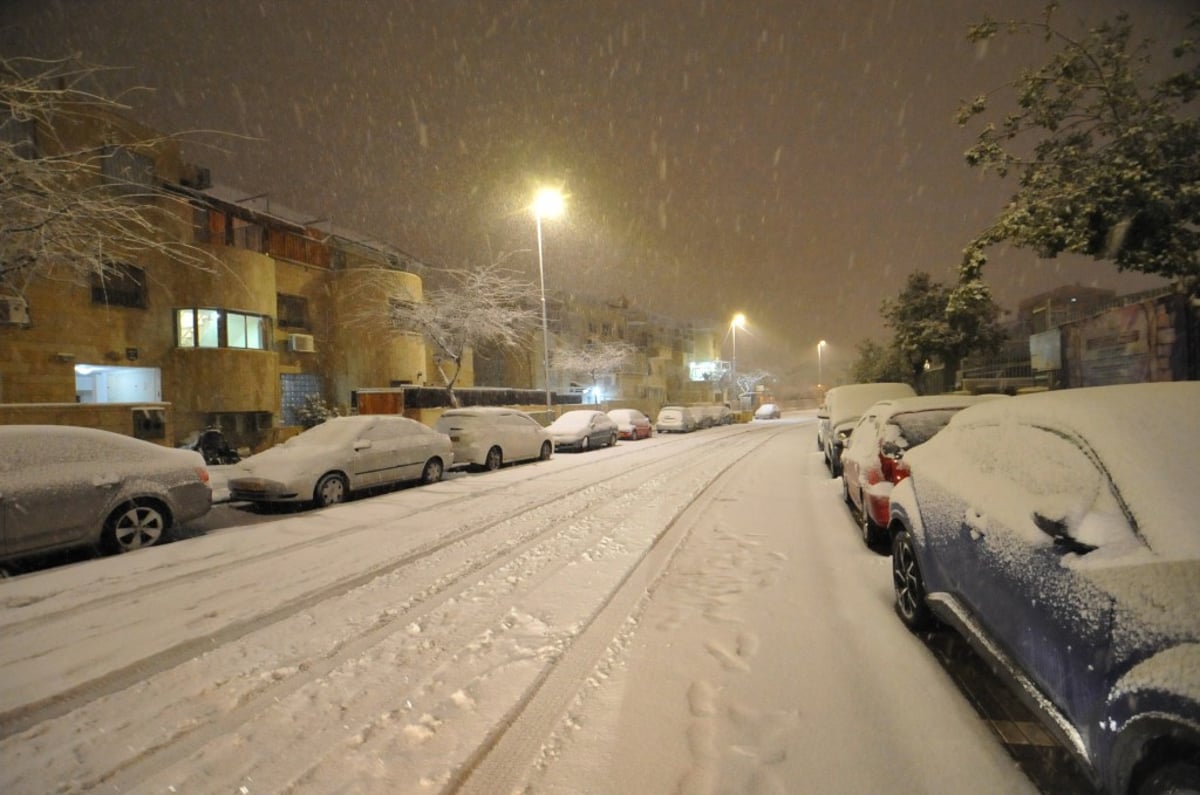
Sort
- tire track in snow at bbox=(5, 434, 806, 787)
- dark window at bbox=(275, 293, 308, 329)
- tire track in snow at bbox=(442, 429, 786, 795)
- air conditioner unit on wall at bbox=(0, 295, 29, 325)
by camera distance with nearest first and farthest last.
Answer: tire track in snow at bbox=(442, 429, 786, 795) < tire track in snow at bbox=(5, 434, 806, 787) < air conditioner unit on wall at bbox=(0, 295, 29, 325) < dark window at bbox=(275, 293, 308, 329)

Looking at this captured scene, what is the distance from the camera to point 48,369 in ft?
47.6

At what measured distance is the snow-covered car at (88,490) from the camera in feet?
19.3

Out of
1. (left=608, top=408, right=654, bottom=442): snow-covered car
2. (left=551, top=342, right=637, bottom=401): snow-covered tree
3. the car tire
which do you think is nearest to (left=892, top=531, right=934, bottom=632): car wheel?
the car tire

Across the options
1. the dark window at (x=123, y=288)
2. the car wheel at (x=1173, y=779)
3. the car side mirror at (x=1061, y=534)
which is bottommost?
the car wheel at (x=1173, y=779)

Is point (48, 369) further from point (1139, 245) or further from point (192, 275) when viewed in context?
point (1139, 245)

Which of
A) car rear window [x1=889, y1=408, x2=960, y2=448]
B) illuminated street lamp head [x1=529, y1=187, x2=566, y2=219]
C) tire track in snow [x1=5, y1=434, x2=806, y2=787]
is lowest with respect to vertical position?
tire track in snow [x1=5, y1=434, x2=806, y2=787]

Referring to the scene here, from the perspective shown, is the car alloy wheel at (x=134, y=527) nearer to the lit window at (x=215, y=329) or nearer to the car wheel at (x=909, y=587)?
the car wheel at (x=909, y=587)

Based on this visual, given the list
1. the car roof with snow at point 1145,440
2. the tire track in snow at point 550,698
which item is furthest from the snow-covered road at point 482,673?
the car roof with snow at point 1145,440

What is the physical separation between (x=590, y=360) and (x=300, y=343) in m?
19.5

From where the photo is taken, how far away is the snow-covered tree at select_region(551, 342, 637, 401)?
37.8 m

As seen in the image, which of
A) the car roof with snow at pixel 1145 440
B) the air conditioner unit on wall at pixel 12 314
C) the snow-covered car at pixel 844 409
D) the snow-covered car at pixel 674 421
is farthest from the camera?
the snow-covered car at pixel 674 421

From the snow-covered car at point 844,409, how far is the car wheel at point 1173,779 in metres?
9.72

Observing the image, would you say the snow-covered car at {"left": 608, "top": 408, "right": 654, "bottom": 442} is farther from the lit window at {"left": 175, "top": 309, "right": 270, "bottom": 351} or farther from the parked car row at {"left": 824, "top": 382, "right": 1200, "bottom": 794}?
the parked car row at {"left": 824, "top": 382, "right": 1200, "bottom": 794}

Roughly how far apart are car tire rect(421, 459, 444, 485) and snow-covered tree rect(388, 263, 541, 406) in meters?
10.8
